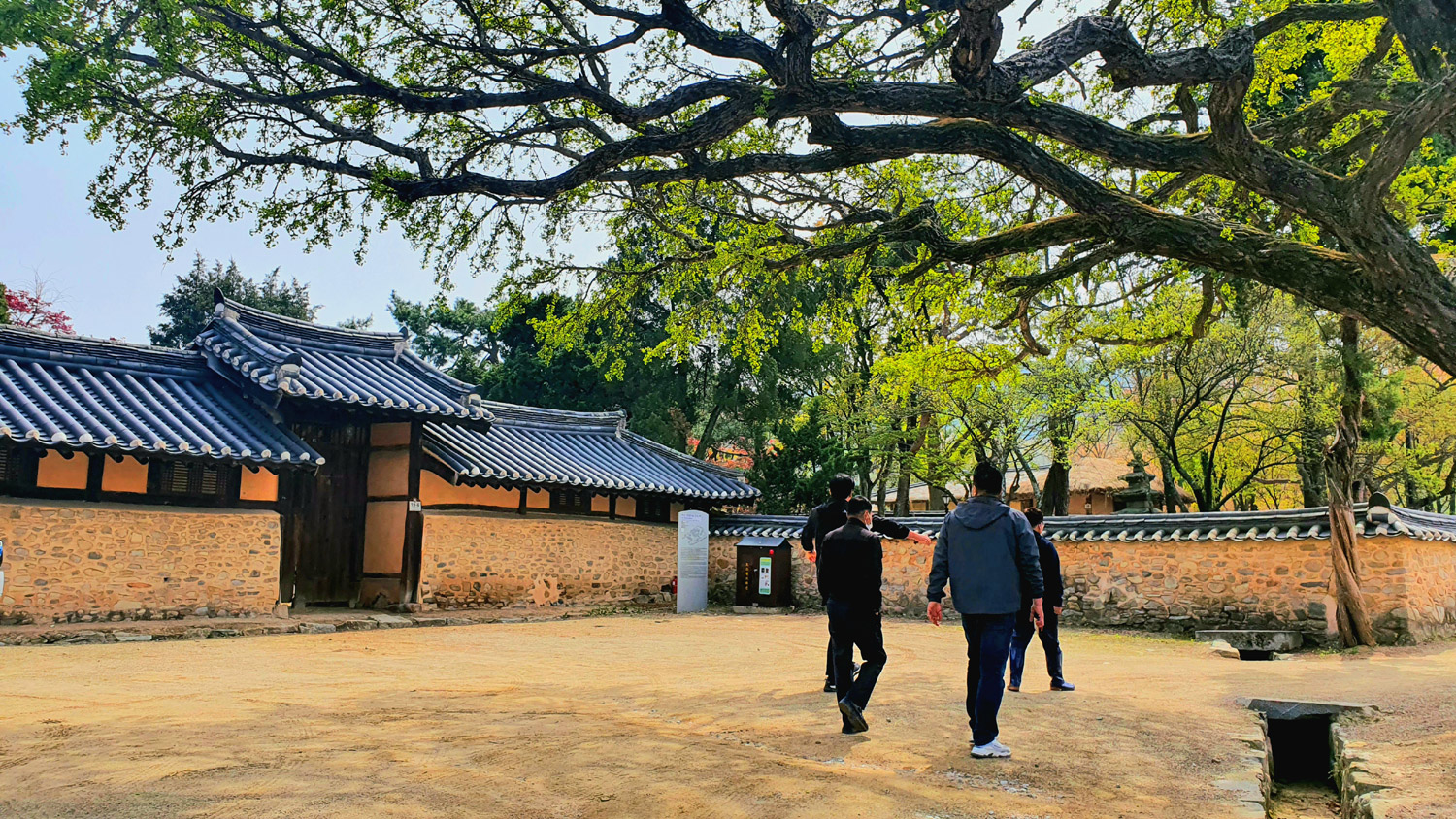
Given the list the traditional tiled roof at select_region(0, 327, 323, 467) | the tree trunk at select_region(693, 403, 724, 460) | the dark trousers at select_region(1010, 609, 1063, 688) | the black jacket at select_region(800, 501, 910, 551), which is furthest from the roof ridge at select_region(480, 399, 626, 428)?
the dark trousers at select_region(1010, 609, 1063, 688)

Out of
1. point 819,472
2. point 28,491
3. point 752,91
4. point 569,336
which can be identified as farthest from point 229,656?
point 819,472

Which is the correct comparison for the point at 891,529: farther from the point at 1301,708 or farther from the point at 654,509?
the point at 654,509

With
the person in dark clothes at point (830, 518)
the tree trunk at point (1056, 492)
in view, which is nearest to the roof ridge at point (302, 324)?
the person in dark clothes at point (830, 518)

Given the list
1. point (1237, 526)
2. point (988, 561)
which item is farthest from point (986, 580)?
point (1237, 526)

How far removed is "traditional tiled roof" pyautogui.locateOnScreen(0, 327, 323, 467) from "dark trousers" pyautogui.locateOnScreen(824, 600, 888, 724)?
987cm

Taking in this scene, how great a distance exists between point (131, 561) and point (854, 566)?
10.8 m

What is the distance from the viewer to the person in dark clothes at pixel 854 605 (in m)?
5.83

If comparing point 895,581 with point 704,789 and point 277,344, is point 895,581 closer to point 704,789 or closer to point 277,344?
point 277,344

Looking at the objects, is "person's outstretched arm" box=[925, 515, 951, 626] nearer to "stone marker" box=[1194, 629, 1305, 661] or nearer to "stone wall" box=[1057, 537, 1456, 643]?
"stone marker" box=[1194, 629, 1305, 661]

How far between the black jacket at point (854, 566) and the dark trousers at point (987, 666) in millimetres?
675

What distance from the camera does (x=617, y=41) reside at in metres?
7.52

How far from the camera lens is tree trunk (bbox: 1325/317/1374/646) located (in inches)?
490

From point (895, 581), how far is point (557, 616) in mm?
6512

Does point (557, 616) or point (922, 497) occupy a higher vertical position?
point (922, 497)
